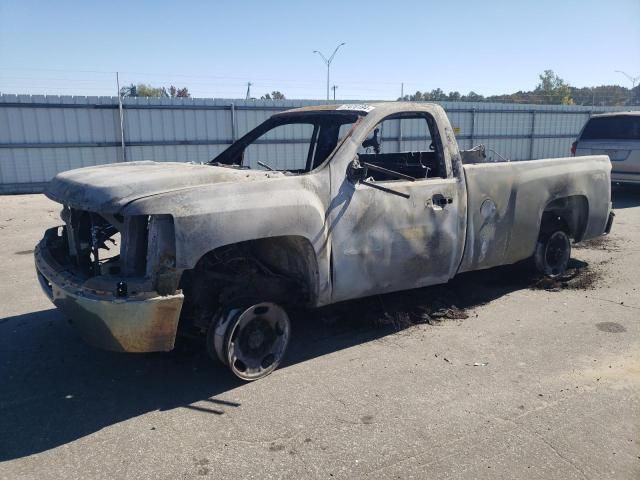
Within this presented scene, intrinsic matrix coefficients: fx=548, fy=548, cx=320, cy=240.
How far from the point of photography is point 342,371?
4.09 metres

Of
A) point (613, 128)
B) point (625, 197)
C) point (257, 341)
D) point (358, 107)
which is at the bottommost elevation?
point (625, 197)

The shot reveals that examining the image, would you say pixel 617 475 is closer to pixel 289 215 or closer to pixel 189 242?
pixel 289 215

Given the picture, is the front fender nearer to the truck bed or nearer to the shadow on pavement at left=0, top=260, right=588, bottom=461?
the shadow on pavement at left=0, top=260, right=588, bottom=461

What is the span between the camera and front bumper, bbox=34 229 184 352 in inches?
131

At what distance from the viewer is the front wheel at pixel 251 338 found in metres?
3.77

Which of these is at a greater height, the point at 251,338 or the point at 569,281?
the point at 251,338

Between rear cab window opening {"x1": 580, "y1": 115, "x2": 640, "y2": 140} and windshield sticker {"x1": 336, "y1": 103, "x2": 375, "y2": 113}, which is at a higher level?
windshield sticker {"x1": 336, "y1": 103, "x2": 375, "y2": 113}

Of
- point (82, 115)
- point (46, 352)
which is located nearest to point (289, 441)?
point (46, 352)

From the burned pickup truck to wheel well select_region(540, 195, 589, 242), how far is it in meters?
0.46

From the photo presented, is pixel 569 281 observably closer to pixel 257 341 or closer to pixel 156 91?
pixel 257 341

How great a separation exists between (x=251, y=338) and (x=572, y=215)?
4328 mm

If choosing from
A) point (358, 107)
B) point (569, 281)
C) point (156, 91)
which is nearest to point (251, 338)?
point (358, 107)

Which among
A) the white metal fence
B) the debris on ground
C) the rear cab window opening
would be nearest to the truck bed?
the debris on ground

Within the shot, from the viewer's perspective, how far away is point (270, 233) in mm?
3738
